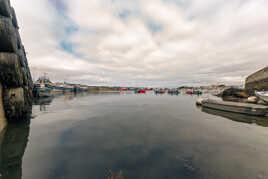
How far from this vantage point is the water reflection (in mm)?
3949

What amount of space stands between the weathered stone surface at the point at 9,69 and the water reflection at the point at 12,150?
394cm

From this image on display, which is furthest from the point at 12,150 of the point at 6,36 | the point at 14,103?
the point at 6,36

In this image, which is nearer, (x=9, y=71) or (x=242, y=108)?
(x=9, y=71)

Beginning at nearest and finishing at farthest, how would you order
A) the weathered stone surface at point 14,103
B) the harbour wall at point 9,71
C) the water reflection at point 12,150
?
the water reflection at point 12,150
the harbour wall at point 9,71
the weathered stone surface at point 14,103

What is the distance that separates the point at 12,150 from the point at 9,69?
596cm

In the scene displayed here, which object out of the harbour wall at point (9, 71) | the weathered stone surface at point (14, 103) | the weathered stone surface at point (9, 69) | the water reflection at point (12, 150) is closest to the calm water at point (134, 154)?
the water reflection at point (12, 150)

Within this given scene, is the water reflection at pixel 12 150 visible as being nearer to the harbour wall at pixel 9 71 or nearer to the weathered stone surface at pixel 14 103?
the weathered stone surface at pixel 14 103

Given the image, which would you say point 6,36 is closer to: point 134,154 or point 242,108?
point 134,154

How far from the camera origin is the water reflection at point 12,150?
3.95 meters

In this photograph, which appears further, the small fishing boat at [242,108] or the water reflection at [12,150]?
the small fishing boat at [242,108]

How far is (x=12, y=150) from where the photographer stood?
217 inches

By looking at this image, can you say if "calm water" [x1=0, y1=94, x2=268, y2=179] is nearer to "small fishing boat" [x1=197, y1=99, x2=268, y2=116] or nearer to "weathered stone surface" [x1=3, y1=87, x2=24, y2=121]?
"weathered stone surface" [x1=3, y1=87, x2=24, y2=121]

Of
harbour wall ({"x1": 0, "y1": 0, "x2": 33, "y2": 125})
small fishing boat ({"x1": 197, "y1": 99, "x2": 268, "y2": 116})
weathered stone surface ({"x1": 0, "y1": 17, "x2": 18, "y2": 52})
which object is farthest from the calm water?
small fishing boat ({"x1": 197, "y1": 99, "x2": 268, "y2": 116})

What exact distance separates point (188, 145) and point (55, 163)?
710 cm
